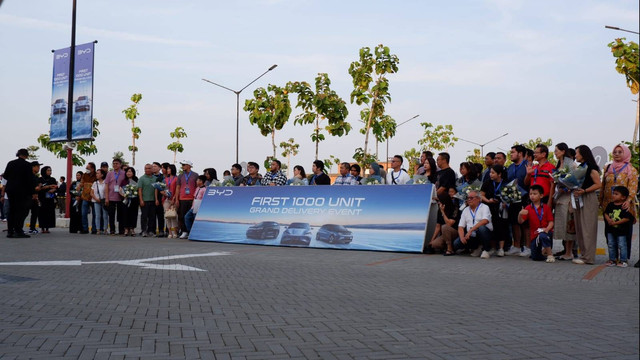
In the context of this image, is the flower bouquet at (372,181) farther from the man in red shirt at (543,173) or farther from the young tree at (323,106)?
the young tree at (323,106)

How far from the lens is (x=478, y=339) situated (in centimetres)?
532

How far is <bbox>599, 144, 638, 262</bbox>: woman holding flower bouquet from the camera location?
35.9ft

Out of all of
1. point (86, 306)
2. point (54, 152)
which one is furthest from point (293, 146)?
point (86, 306)

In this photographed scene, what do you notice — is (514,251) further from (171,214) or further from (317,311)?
(171,214)

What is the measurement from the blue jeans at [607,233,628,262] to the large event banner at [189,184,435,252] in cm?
362

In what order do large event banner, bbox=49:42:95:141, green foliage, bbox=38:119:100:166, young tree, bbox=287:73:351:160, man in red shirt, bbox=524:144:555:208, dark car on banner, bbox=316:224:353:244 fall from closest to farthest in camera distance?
1. man in red shirt, bbox=524:144:555:208
2. dark car on banner, bbox=316:224:353:244
3. large event banner, bbox=49:42:95:141
4. young tree, bbox=287:73:351:160
5. green foliage, bbox=38:119:100:166

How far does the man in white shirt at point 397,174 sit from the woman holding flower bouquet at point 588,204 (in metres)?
4.33

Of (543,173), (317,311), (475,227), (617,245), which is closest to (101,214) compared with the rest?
(475,227)

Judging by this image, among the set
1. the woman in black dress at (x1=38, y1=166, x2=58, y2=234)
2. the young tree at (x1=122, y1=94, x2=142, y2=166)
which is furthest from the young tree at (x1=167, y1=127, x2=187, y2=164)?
the woman in black dress at (x1=38, y1=166, x2=58, y2=234)

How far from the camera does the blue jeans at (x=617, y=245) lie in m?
10.9

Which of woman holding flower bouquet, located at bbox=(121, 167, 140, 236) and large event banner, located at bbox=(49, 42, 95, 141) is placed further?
large event banner, located at bbox=(49, 42, 95, 141)

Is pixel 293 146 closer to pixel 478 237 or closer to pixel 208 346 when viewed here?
pixel 478 237

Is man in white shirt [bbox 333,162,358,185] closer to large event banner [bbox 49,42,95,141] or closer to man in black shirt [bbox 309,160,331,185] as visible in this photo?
man in black shirt [bbox 309,160,331,185]

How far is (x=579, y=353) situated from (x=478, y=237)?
8092 millimetres
